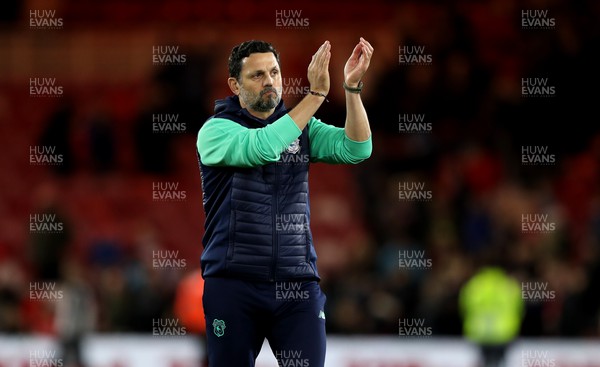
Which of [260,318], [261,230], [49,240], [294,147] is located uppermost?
[294,147]

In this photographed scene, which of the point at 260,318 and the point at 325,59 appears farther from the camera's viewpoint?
the point at 260,318

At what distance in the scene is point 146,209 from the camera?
1647 cm

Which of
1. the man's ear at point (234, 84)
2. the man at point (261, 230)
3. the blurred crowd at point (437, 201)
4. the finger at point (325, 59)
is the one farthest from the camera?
the blurred crowd at point (437, 201)

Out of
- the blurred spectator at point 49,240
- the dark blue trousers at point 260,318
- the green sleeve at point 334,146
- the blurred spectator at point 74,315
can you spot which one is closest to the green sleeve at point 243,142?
the green sleeve at point 334,146

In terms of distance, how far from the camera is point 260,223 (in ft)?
17.9

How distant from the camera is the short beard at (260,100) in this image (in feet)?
18.2

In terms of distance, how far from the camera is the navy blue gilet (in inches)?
215

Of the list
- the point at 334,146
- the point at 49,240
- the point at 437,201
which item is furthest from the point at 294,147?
the point at 49,240

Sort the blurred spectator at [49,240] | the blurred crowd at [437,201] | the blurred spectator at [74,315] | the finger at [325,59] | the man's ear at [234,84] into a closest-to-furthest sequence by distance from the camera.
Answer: the finger at [325,59] < the man's ear at [234,84] < the blurred spectator at [74,315] < the blurred crowd at [437,201] < the blurred spectator at [49,240]

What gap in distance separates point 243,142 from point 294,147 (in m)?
0.32

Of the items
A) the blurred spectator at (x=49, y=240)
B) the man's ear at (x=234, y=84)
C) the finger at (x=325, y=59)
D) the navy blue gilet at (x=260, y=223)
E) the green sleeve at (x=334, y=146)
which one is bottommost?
the blurred spectator at (x=49, y=240)

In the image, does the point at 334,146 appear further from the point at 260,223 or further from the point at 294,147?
the point at 260,223

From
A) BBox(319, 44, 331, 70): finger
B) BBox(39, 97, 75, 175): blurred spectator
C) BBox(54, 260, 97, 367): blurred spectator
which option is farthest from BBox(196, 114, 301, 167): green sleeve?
BBox(39, 97, 75, 175): blurred spectator

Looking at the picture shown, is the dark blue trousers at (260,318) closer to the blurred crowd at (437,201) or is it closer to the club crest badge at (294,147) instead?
the club crest badge at (294,147)
